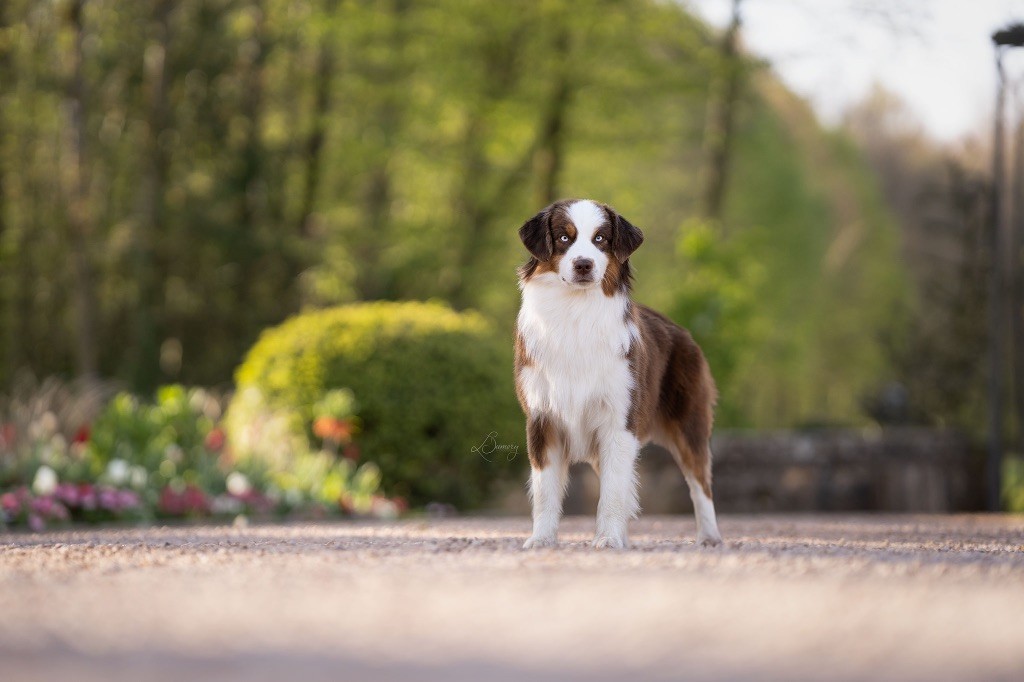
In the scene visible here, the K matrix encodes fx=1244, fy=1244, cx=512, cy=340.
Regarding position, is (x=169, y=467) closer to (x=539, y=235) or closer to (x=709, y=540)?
(x=709, y=540)

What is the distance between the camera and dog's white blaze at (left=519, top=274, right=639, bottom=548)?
577 cm

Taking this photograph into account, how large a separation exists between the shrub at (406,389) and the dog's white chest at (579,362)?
20.2 ft

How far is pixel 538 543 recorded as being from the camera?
226 inches

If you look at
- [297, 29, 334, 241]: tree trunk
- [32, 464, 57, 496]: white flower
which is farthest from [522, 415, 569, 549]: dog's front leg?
[297, 29, 334, 241]: tree trunk

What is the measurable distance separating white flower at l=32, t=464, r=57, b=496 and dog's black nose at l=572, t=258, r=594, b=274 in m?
5.55

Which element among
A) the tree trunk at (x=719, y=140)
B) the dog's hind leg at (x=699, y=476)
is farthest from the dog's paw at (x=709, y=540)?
the tree trunk at (x=719, y=140)

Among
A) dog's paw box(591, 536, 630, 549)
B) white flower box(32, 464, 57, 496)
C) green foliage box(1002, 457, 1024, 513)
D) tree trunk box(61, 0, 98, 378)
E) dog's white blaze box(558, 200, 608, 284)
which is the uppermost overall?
tree trunk box(61, 0, 98, 378)

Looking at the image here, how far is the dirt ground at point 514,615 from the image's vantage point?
3170 mm

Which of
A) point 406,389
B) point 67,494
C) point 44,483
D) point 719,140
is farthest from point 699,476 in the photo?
point 719,140

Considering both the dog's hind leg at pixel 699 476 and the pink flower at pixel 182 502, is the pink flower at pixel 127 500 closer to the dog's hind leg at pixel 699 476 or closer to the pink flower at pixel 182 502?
the pink flower at pixel 182 502

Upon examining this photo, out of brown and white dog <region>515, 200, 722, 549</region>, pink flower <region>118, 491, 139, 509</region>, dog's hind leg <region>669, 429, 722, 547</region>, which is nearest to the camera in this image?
brown and white dog <region>515, 200, 722, 549</region>

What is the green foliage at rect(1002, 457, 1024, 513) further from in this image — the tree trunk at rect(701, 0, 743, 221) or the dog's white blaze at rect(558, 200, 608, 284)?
the dog's white blaze at rect(558, 200, 608, 284)

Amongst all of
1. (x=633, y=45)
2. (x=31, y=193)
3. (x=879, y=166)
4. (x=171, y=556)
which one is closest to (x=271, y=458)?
(x=171, y=556)

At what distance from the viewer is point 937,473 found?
49.3 feet
